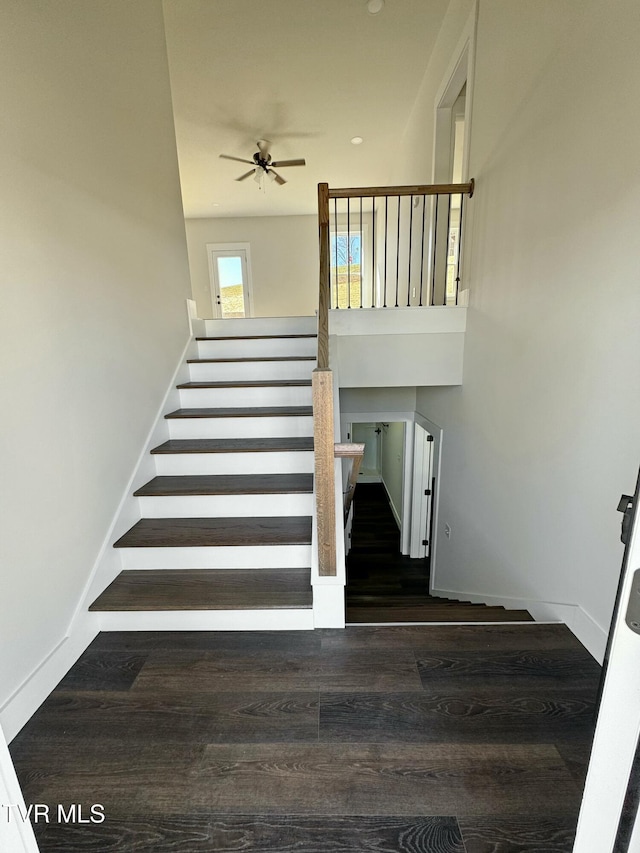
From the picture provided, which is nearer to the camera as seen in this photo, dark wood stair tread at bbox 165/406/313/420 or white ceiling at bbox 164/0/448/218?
dark wood stair tread at bbox 165/406/313/420

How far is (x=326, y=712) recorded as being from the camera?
1.32 m

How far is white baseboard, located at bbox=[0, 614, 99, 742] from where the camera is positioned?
1277 millimetres

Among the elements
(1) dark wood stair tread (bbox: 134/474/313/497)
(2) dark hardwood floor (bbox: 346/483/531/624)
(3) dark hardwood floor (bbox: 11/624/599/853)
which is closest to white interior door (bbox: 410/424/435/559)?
(2) dark hardwood floor (bbox: 346/483/531/624)

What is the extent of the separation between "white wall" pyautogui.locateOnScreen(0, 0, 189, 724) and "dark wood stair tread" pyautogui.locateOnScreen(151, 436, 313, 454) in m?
0.23

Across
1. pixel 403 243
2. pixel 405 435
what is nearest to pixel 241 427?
pixel 405 435

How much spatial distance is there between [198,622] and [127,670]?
31cm

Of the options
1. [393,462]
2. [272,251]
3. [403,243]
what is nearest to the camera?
[403,243]

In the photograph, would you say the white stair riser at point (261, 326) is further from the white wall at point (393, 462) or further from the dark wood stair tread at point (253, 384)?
the white wall at point (393, 462)

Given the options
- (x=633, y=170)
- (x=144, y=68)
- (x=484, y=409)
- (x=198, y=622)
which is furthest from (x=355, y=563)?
(x=144, y=68)

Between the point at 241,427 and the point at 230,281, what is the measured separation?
232 inches

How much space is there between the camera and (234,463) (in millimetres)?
2416

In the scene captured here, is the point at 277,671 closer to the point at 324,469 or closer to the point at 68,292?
the point at 324,469

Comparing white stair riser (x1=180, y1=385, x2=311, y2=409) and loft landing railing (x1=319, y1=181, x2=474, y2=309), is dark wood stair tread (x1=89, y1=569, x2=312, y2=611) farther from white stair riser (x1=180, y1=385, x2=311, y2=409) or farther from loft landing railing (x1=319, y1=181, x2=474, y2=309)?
loft landing railing (x1=319, y1=181, x2=474, y2=309)

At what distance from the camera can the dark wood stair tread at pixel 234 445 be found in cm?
239
